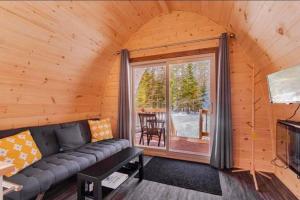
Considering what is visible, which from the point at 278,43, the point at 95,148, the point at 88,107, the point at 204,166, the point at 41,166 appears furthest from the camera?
the point at 88,107

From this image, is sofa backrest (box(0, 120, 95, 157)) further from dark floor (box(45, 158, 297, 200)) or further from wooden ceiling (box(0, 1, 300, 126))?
dark floor (box(45, 158, 297, 200))

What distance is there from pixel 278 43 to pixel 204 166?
2048mm

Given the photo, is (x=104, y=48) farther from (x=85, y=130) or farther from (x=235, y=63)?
(x=235, y=63)

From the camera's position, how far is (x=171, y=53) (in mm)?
3107

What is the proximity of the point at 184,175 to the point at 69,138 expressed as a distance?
1793 millimetres

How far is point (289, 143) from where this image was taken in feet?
6.33

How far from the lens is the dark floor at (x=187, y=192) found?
1934mm

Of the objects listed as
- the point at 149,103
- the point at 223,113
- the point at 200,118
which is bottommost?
the point at 200,118

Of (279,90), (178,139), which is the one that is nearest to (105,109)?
(178,139)

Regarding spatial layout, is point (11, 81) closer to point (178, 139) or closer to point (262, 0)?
point (262, 0)

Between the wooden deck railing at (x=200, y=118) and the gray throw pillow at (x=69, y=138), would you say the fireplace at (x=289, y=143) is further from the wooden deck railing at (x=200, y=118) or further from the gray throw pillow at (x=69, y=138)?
the gray throw pillow at (x=69, y=138)

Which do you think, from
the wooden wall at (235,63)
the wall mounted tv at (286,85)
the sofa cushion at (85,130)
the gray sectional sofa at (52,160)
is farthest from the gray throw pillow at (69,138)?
the wall mounted tv at (286,85)

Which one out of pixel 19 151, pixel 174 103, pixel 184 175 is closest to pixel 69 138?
pixel 19 151

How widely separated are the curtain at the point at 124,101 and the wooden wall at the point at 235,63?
41 centimetres
